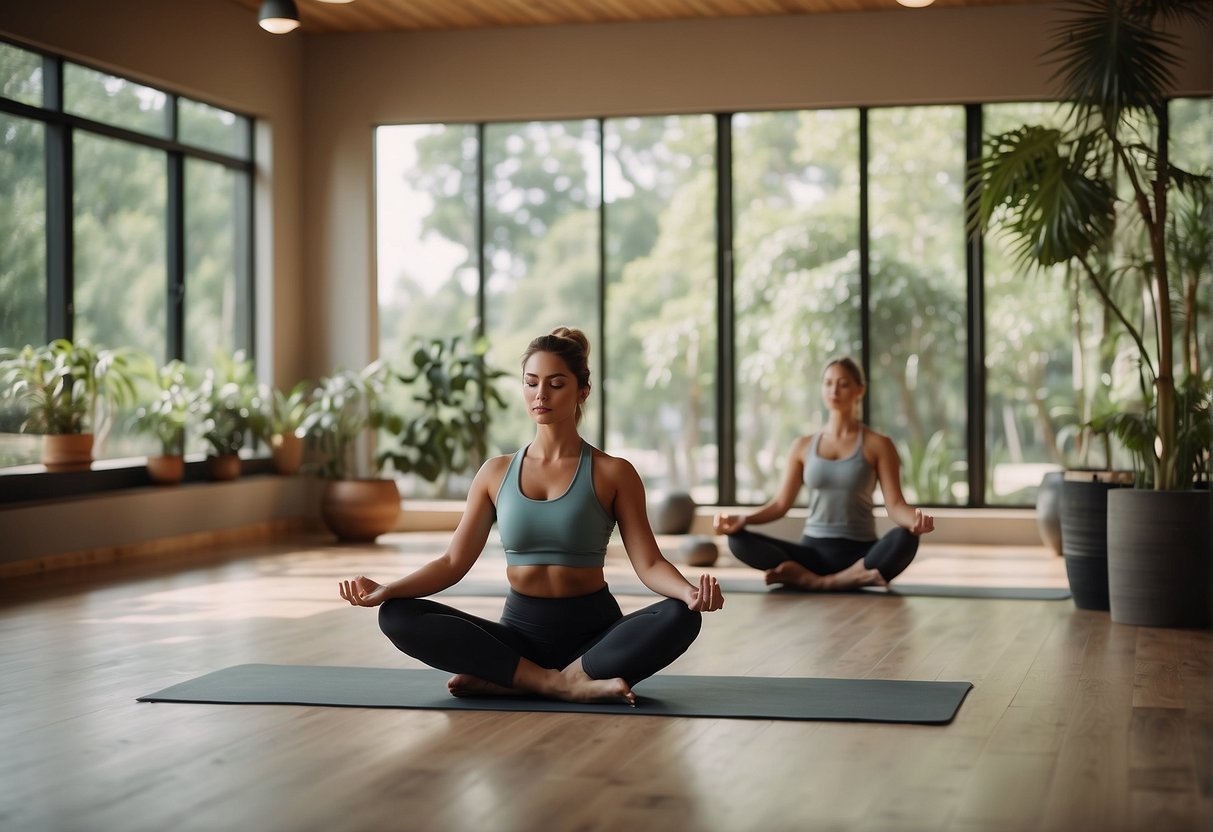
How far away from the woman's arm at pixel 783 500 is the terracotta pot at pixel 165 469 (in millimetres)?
3205

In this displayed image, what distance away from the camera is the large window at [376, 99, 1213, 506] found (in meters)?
8.58

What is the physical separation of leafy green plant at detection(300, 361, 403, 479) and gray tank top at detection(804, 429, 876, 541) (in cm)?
327

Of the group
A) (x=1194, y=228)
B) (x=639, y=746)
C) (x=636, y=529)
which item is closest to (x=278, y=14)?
(x=636, y=529)

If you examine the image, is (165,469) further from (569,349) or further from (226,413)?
(569,349)

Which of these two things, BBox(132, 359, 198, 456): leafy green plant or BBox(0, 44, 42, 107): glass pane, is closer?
BBox(0, 44, 42, 107): glass pane

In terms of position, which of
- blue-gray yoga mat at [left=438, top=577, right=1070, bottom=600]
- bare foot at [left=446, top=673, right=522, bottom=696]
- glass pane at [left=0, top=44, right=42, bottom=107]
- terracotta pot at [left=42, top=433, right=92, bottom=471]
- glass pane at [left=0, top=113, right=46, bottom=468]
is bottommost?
blue-gray yoga mat at [left=438, top=577, right=1070, bottom=600]

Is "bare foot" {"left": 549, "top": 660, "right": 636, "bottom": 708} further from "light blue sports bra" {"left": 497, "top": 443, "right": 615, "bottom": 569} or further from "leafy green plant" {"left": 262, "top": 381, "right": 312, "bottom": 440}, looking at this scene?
"leafy green plant" {"left": 262, "top": 381, "right": 312, "bottom": 440}

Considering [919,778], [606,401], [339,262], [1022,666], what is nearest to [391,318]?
[339,262]

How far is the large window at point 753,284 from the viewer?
8578 millimetres

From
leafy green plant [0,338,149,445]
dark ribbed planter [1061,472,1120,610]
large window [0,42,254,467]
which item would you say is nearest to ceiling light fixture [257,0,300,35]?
large window [0,42,254,467]

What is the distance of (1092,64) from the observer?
5.37m

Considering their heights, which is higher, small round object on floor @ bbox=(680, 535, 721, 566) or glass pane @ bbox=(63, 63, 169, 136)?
glass pane @ bbox=(63, 63, 169, 136)

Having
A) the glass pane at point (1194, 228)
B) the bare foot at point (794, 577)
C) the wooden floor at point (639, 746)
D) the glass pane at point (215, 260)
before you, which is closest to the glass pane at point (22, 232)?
the glass pane at point (215, 260)

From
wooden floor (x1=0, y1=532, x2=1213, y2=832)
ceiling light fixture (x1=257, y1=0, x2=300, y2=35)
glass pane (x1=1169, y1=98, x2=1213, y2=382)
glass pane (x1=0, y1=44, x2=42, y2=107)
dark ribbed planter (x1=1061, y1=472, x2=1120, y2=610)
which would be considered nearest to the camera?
wooden floor (x1=0, y1=532, x2=1213, y2=832)
